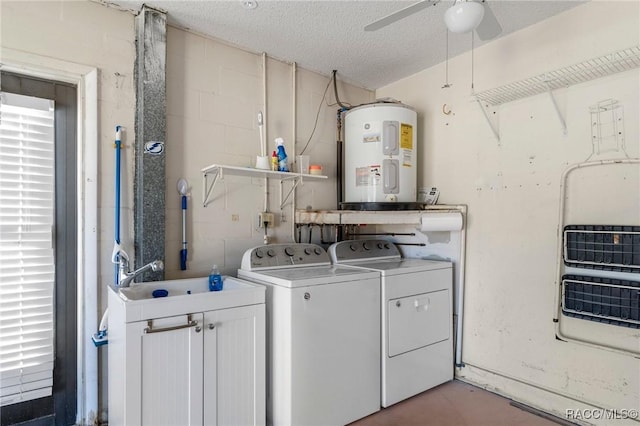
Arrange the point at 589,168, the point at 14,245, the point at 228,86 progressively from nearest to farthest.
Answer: the point at 14,245 → the point at 589,168 → the point at 228,86

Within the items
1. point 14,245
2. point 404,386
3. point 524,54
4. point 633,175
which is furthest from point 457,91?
point 14,245

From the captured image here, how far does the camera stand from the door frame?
1988 millimetres

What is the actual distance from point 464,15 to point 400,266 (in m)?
1.56

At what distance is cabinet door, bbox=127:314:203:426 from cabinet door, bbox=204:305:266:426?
54 millimetres

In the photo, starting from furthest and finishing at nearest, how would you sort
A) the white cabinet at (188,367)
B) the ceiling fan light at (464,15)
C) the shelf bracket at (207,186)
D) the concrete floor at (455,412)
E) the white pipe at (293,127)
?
the white pipe at (293,127)
the shelf bracket at (207,186)
the concrete floor at (455,412)
the white cabinet at (188,367)
the ceiling fan light at (464,15)

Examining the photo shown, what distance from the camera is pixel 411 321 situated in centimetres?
239

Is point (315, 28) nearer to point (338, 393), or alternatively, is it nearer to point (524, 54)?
Result: point (524, 54)

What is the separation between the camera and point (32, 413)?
1.93 m

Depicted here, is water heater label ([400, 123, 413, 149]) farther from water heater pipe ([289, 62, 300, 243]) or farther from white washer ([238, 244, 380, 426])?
white washer ([238, 244, 380, 426])

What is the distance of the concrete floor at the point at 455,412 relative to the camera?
212cm

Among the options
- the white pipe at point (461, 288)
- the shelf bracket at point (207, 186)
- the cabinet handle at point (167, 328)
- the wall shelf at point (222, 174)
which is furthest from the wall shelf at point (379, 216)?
the cabinet handle at point (167, 328)

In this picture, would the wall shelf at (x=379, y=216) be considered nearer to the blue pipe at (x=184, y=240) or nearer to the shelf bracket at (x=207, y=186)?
the shelf bracket at (x=207, y=186)

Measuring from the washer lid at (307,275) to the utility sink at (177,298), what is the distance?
102 millimetres

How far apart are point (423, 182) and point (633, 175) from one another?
1.36 metres
